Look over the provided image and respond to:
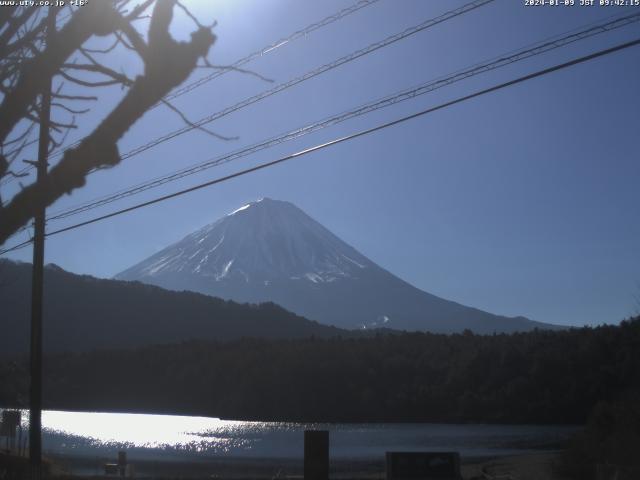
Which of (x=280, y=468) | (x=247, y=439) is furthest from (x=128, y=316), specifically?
(x=280, y=468)

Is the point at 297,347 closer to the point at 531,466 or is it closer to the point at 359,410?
the point at 359,410

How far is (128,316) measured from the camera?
120375 millimetres

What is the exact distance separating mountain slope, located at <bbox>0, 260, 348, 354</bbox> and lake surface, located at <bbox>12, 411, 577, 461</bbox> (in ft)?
71.0

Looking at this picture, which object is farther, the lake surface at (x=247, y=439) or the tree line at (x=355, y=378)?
the tree line at (x=355, y=378)

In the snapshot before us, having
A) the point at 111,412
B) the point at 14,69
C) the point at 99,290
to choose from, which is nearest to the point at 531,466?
the point at 14,69

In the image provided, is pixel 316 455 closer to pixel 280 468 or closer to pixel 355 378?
pixel 280 468

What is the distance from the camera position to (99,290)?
115562 mm

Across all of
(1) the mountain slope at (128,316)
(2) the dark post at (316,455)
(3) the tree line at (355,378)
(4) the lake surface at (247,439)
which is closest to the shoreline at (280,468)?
(4) the lake surface at (247,439)

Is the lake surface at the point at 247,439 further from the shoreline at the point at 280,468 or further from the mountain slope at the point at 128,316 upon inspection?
the mountain slope at the point at 128,316

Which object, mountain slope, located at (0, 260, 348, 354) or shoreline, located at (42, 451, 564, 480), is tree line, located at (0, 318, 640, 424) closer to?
mountain slope, located at (0, 260, 348, 354)

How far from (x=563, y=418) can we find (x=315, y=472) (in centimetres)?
6712

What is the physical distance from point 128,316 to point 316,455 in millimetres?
107446

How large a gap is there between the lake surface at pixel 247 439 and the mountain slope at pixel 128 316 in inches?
852

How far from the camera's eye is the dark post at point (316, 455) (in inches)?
642
